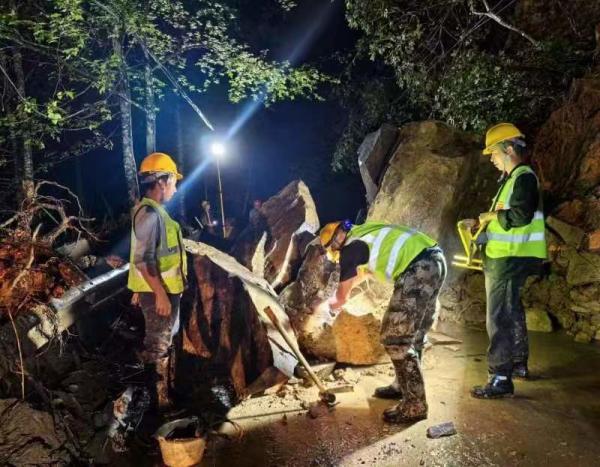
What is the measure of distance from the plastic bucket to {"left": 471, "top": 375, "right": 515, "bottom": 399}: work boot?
2.45 m

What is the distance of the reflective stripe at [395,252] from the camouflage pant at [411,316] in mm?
112

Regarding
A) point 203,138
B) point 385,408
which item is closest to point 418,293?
point 385,408

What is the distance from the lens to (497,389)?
153 inches

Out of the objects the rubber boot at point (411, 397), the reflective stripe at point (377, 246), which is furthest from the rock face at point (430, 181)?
the rubber boot at point (411, 397)

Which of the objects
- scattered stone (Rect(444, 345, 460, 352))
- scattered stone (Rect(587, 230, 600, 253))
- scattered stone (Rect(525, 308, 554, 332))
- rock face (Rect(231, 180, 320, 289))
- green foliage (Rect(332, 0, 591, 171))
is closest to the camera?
scattered stone (Rect(444, 345, 460, 352))

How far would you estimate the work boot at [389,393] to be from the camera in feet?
13.3

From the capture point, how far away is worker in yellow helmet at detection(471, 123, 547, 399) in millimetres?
3867

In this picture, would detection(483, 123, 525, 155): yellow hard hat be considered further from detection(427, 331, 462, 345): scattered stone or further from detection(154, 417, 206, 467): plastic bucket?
detection(154, 417, 206, 467): plastic bucket

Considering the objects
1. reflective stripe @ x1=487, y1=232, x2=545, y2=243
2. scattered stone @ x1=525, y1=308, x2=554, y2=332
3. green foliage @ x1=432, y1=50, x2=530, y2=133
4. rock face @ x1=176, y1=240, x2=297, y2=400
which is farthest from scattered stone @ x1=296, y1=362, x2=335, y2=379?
green foliage @ x1=432, y1=50, x2=530, y2=133

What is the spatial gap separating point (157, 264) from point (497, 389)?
129 inches

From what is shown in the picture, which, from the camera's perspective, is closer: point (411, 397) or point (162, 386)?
point (411, 397)

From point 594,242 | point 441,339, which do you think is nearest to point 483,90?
point 594,242

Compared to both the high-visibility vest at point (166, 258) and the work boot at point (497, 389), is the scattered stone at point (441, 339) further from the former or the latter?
the high-visibility vest at point (166, 258)

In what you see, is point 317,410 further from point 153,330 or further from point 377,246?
point 153,330
